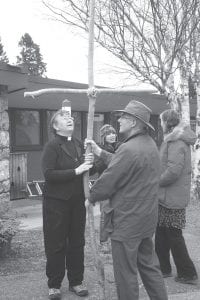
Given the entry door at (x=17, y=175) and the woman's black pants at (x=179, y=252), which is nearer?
the woman's black pants at (x=179, y=252)

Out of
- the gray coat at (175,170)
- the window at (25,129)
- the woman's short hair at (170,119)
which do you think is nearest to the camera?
the gray coat at (175,170)

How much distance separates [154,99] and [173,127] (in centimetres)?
1004

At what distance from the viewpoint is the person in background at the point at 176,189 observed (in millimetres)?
5117

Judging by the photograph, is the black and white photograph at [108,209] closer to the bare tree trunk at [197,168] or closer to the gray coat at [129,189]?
the gray coat at [129,189]

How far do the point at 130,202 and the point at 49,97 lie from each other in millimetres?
8121

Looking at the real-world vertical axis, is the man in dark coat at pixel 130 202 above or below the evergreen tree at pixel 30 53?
below

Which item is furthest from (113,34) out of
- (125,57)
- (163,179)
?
(163,179)

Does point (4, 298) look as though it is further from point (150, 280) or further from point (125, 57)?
point (125, 57)

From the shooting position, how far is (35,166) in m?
13.0

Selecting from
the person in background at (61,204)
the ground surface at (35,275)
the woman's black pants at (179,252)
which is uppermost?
the person in background at (61,204)

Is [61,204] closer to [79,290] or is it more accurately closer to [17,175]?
[79,290]

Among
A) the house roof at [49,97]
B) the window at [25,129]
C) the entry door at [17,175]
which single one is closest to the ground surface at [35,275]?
the house roof at [49,97]

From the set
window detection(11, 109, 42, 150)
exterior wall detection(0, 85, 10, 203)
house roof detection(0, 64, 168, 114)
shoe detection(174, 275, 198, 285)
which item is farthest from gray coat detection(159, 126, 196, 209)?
window detection(11, 109, 42, 150)

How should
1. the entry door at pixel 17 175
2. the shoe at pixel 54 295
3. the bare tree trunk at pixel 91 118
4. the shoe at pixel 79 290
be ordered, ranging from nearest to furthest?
the bare tree trunk at pixel 91 118 → the shoe at pixel 54 295 → the shoe at pixel 79 290 → the entry door at pixel 17 175
